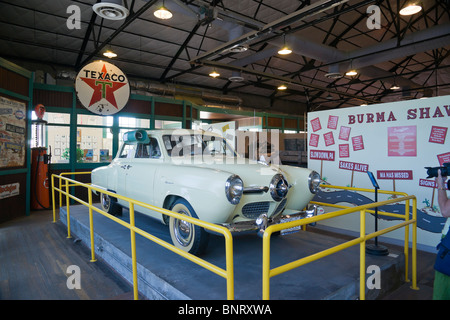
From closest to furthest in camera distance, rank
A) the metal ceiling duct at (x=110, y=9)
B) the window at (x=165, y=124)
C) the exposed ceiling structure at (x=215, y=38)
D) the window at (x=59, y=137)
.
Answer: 1. the metal ceiling duct at (x=110, y=9)
2. the window at (x=59, y=137)
3. the exposed ceiling structure at (x=215, y=38)
4. the window at (x=165, y=124)

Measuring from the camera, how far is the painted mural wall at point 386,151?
4562 millimetres

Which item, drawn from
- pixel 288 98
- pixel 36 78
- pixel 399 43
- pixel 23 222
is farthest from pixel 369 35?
pixel 23 222

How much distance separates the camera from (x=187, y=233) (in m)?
3.50

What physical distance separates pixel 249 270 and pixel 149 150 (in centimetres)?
262

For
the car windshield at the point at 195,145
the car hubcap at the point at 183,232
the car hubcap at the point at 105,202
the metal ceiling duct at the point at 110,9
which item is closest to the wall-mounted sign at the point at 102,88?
the metal ceiling duct at the point at 110,9

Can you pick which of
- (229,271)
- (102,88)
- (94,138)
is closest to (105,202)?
(94,138)

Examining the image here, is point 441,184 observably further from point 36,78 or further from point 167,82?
point 167,82

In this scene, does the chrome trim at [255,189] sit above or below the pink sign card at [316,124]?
below

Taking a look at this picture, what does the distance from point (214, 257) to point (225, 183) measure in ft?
3.37

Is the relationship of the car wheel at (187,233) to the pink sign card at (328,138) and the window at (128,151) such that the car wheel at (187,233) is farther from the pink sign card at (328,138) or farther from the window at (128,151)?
the pink sign card at (328,138)

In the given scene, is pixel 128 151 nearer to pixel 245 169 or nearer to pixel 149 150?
pixel 149 150

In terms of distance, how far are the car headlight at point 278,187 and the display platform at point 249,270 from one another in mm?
748

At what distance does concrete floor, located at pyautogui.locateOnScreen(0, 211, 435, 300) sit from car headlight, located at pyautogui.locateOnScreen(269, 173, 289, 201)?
0.78m

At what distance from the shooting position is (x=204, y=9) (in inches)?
293
